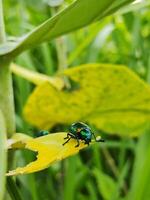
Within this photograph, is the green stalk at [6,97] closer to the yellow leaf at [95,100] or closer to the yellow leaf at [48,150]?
the yellow leaf at [48,150]

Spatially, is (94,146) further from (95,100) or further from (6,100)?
(6,100)

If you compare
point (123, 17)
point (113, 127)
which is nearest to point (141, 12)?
point (123, 17)

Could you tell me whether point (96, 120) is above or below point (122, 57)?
below

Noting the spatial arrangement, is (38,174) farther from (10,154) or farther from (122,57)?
(10,154)

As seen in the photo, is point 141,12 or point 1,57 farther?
point 141,12

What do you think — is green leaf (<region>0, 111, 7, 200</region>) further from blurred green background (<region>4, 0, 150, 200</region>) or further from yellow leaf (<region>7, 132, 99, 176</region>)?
blurred green background (<region>4, 0, 150, 200</region>)

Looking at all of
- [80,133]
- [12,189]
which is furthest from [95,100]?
[12,189]

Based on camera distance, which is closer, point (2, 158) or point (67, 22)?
point (2, 158)
